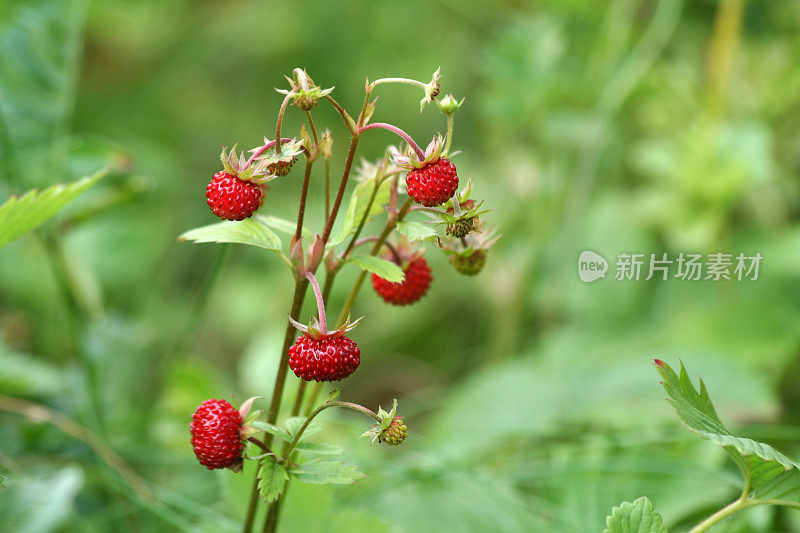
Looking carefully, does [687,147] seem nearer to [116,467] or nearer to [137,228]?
[116,467]

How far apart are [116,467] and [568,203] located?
104 centimetres

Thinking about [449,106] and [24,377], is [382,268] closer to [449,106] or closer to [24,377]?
[449,106]

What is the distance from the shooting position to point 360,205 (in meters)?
0.63

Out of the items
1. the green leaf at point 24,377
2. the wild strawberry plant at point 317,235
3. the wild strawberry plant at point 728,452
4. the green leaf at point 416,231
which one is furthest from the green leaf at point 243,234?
the green leaf at point 24,377

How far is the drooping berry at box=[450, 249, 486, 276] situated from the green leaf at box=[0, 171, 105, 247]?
315 mm

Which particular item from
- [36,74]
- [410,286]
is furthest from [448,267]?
[410,286]

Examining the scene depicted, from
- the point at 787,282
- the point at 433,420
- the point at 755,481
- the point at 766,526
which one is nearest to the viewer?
the point at 755,481

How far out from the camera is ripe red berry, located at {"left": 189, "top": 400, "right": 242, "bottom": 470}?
56cm

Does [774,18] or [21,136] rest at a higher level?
[774,18]

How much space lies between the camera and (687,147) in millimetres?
1471

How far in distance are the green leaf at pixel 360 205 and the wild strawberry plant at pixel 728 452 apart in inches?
10.1

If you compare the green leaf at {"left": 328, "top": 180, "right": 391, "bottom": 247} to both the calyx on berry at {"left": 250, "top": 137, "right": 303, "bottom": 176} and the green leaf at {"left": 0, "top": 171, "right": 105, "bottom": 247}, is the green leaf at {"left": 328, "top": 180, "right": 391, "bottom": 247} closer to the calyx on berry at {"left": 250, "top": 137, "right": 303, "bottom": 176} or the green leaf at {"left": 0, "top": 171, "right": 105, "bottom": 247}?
the calyx on berry at {"left": 250, "top": 137, "right": 303, "bottom": 176}

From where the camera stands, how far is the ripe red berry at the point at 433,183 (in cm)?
53

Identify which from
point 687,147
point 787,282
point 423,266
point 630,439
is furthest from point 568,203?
point 423,266
